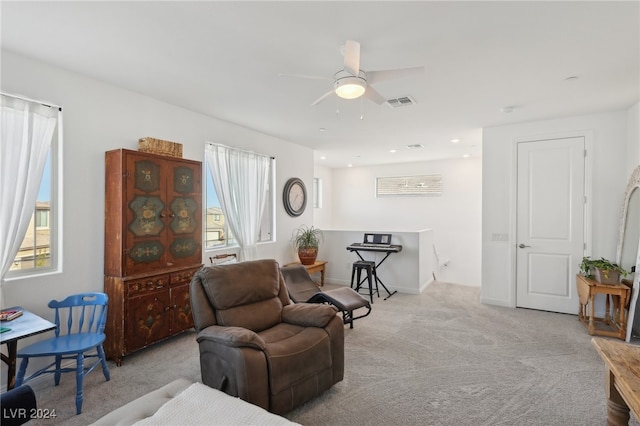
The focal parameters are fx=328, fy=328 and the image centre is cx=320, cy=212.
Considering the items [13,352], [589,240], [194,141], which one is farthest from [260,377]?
[589,240]

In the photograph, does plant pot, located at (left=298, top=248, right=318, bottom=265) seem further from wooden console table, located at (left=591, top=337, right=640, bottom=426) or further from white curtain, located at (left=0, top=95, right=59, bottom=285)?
wooden console table, located at (left=591, top=337, right=640, bottom=426)

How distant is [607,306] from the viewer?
13.0 feet

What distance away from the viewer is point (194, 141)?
4.16 m

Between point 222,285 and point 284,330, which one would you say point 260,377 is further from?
point 222,285

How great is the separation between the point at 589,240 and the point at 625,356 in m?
3.22

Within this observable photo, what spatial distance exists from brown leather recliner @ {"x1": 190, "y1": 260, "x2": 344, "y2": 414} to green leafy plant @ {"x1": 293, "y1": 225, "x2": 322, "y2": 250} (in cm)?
274

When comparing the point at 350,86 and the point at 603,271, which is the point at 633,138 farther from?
Answer: the point at 350,86

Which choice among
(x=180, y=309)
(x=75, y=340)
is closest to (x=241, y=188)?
(x=180, y=309)

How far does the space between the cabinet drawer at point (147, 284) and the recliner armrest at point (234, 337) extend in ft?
3.82

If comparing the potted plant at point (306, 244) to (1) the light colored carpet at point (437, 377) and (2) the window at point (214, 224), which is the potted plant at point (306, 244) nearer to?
(2) the window at point (214, 224)

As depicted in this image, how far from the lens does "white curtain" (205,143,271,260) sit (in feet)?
14.7

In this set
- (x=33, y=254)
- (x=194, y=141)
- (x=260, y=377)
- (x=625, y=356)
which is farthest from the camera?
(x=194, y=141)

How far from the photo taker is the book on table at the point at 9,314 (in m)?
2.29

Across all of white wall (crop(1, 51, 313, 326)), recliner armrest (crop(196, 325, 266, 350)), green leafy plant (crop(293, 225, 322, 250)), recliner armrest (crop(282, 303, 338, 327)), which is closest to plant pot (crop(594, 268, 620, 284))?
recliner armrest (crop(282, 303, 338, 327))
